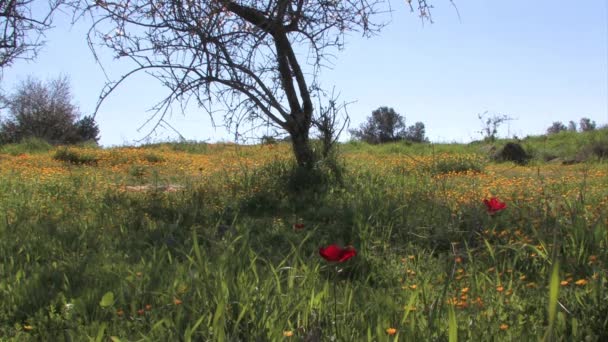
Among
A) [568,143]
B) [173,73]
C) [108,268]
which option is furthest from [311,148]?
[568,143]

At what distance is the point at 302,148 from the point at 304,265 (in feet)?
12.5

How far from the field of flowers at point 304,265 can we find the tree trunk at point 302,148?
0.51 meters

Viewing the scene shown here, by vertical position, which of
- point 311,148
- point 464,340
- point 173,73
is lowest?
point 464,340

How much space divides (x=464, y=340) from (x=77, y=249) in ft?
7.33

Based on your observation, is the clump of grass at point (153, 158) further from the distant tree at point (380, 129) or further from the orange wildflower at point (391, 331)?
the orange wildflower at point (391, 331)

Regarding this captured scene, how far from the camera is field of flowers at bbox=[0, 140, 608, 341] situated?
186cm

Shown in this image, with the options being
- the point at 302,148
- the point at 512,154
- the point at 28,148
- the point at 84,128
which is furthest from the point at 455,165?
the point at 28,148

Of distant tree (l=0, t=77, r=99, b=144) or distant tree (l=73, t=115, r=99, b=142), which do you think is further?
distant tree (l=0, t=77, r=99, b=144)

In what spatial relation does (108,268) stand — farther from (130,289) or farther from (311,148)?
(311,148)

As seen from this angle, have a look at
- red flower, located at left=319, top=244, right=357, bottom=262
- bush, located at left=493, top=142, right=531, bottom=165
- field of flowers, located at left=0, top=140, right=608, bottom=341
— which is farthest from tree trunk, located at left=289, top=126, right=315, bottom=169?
bush, located at left=493, top=142, right=531, bottom=165

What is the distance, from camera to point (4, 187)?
5.91 metres

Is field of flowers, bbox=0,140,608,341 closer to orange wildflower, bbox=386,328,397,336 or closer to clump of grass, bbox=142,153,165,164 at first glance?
orange wildflower, bbox=386,328,397,336

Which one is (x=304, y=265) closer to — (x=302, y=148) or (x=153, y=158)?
(x=302, y=148)

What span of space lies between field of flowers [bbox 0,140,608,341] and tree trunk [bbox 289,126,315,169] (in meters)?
0.51
